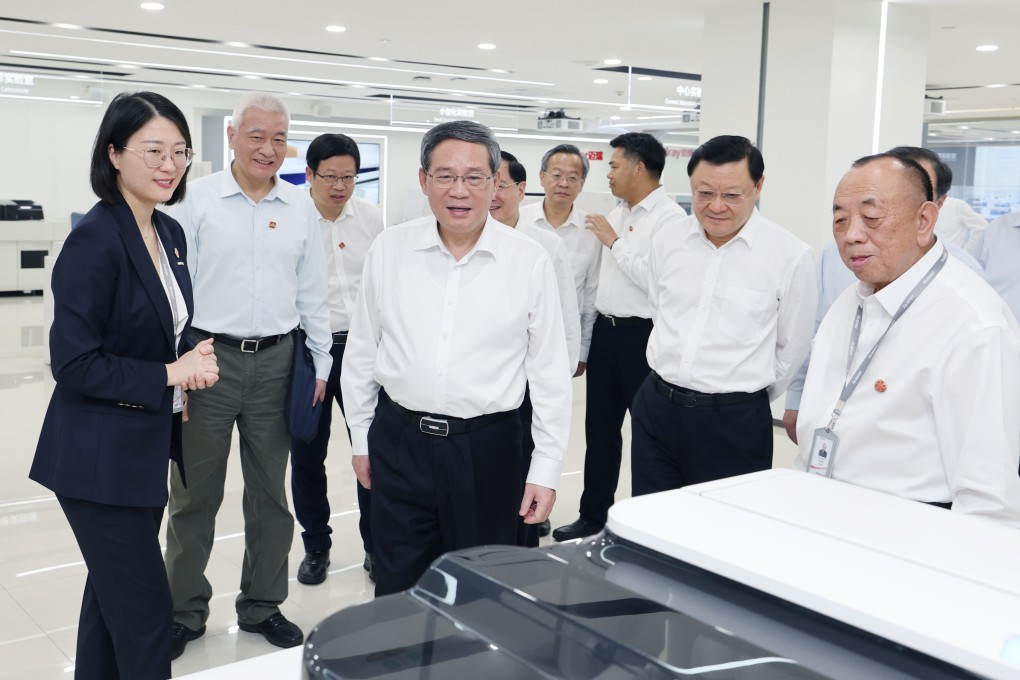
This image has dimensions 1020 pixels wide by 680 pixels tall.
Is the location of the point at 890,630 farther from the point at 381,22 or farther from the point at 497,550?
the point at 381,22

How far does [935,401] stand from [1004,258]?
7.34ft

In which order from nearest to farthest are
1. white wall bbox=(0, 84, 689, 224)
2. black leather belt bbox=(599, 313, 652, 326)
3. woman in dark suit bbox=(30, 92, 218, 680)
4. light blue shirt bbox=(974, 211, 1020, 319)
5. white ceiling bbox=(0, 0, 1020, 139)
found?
woman in dark suit bbox=(30, 92, 218, 680)
light blue shirt bbox=(974, 211, 1020, 319)
black leather belt bbox=(599, 313, 652, 326)
white ceiling bbox=(0, 0, 1020, 139)
white wall bbox=(0, 84, 689, 224)

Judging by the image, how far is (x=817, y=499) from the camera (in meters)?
1.34

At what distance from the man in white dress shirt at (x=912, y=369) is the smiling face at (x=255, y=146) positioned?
6.25 ft

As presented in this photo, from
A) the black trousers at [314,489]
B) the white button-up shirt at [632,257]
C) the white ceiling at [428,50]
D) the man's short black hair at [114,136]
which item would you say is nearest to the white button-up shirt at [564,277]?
the white button-up shirt at [632,257]

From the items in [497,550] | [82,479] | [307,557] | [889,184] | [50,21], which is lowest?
[307,557]

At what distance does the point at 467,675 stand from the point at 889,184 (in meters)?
1.34

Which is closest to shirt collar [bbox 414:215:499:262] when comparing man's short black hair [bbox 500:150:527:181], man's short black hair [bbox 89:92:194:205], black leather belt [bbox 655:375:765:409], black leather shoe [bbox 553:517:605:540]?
man's short black hair [bbox 89:92:194:205]

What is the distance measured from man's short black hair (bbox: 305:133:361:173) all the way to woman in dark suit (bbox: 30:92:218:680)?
59.8 inches

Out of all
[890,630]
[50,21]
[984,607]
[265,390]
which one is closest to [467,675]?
[890,630]

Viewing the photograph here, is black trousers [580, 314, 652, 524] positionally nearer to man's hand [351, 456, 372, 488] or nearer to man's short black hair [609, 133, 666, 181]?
man's short black hair [609, 133, 666, 181]

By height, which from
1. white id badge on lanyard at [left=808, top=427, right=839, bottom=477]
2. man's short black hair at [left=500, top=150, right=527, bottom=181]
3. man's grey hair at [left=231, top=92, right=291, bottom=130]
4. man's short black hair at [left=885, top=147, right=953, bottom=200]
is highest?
man's grey hair at [left=231, top=92, right=291, bottom=130]

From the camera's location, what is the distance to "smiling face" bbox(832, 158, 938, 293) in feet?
6.17

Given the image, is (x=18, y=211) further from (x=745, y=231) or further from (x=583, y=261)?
(x=745, y=231)
